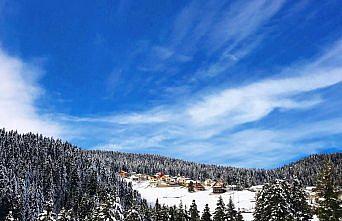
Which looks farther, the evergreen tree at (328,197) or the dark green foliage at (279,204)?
the dark green foliage at (279,204)

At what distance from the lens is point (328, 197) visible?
115 feet

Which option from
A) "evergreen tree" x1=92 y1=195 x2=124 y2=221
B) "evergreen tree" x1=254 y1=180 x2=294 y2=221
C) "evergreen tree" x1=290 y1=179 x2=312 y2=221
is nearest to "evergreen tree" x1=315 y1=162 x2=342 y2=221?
"evergreen tree" x1=254 y1=180 x2=294 y2=221

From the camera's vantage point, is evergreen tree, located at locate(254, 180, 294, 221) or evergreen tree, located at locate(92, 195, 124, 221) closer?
evergreen tree, located at locate(92, 195, 124, 221)

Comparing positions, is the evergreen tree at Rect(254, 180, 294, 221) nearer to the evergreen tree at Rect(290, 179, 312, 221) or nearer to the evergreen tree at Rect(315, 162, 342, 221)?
the evergreen tree at Rect(290, 179, 312, 221)

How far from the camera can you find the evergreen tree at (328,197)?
114ft

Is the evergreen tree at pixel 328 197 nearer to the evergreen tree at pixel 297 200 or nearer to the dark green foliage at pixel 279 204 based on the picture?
the dark green foliage at pixel 279 204

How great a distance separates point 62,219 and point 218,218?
36.9 m

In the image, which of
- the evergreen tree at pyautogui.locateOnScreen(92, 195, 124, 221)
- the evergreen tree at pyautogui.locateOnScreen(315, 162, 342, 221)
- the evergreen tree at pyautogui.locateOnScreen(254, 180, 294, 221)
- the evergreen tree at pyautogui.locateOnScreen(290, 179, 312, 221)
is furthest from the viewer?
the evergreen tree at pyautogui.locateOnScreen(290, 179, 312, 221)

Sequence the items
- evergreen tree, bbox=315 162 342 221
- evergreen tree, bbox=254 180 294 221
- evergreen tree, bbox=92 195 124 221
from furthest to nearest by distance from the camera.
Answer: evergreen tree, bbox=254 180 294 221
evergreen tree, bbox=92 195 124 221
evergreen tree, bbox=315 162 342 221

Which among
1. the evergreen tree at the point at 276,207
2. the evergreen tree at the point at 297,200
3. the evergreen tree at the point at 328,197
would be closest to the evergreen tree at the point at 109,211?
the evergreen tree at the point at 276,207

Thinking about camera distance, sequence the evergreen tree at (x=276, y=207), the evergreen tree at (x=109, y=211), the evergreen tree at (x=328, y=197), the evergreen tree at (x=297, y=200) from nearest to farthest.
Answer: the evergreen tree at (x=328, y=197) → the evergreen tree at (x=109, y=211) → the evergreen tree at (x=276, y=207) → the evergreen tree at (x=297, y=200)

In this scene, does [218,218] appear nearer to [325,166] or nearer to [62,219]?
[62,219]

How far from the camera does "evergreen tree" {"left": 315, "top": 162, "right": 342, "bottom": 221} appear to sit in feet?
114

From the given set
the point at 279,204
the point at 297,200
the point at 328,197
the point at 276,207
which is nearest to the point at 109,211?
the point at 276,207
